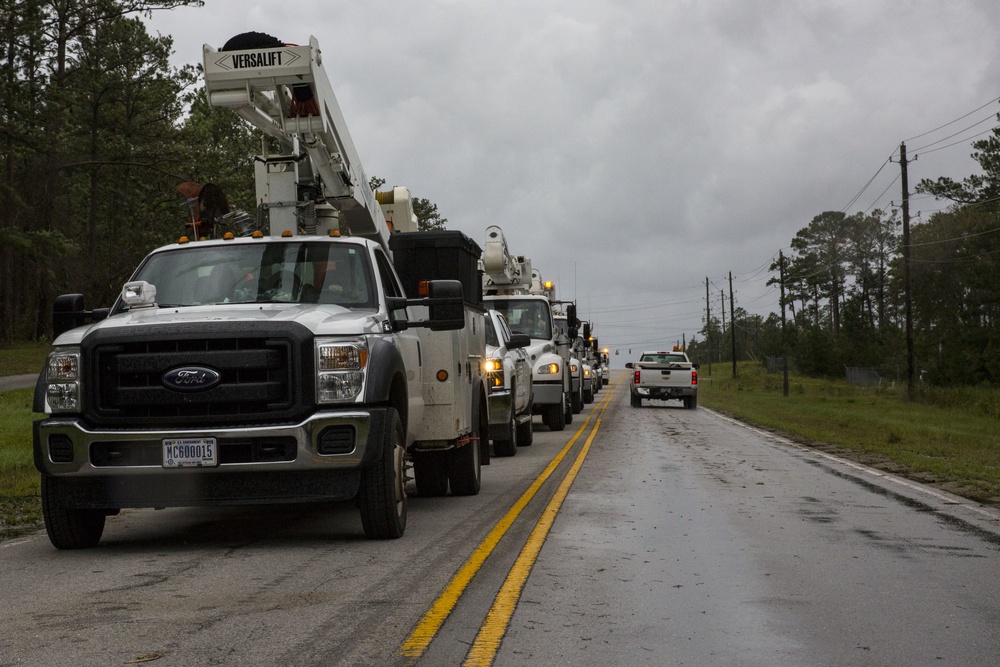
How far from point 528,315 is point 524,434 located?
16.3 ft

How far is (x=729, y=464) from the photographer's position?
15695 mm

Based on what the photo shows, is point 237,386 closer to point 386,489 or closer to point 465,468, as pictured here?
point 386,489

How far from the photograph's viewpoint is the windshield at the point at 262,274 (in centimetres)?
888

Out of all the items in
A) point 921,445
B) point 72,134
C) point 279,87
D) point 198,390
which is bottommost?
point 921,445

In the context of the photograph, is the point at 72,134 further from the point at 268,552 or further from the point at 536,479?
the point at 268,552

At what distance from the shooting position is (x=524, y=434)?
19.2 metres

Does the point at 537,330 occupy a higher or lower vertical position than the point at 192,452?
higher

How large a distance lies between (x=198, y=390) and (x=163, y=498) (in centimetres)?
77

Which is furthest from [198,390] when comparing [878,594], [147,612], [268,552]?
[878,594]

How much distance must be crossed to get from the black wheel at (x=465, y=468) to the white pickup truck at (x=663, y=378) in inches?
988

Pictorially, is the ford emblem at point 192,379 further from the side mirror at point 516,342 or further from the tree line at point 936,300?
the tree line at point 936,300

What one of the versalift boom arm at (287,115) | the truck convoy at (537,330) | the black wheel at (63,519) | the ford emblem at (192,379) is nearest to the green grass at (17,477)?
the black wheel at (63,519)

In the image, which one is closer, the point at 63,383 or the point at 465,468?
the point at 63,383

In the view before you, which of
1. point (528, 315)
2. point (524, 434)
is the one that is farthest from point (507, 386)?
point (528, 315)
